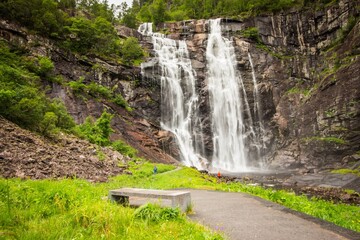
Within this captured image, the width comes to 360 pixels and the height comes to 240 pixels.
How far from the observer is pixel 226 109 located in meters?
40.2

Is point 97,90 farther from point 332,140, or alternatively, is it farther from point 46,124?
point 332,140

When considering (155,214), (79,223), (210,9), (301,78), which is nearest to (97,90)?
(155,214)

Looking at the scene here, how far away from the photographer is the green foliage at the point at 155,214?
5.27 meters

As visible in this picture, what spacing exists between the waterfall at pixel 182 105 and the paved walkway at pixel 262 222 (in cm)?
2599

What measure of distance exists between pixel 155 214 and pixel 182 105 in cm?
3342

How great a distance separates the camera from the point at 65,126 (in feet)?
70.0

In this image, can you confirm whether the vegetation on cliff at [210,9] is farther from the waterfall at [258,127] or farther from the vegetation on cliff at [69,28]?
the waterfall at [258,127]

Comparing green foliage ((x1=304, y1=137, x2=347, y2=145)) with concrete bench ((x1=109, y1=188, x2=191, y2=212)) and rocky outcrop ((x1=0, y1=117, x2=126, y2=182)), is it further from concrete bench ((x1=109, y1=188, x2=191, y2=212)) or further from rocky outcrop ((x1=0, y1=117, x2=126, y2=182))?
concrete bench ((x1=109, y1=188, x2=191, y2=212))

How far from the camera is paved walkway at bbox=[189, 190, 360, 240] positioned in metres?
5.04

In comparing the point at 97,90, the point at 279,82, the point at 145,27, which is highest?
the point at 145,27

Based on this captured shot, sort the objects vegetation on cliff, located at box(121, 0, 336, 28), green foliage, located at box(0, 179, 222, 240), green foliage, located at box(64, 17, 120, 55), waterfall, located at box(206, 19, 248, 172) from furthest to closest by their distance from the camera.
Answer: vegetation on cliff, located at box(121, 0, 336, 28)
waterfall, located at box(206, 19, 248, 172)
green foliage, located at box(64, 17, 120, 55)
green foliage, located at box(0, 179, 222, 240)

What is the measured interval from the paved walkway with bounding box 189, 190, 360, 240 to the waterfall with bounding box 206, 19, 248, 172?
28683mm

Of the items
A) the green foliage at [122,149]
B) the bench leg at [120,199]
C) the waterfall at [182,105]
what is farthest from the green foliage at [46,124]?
the waterfall at [182,105]

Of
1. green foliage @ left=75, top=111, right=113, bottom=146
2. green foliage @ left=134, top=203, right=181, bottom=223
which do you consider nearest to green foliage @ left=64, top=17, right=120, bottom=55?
green foliage @ left=75, top=111, right=113, bottom=146
